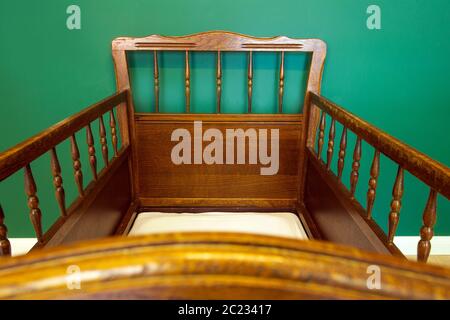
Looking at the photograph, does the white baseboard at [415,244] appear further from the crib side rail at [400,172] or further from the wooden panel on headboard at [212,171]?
the crib side rail at [400,172]

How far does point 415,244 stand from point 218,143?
1194 mm

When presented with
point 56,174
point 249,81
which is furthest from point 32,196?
point 249,81

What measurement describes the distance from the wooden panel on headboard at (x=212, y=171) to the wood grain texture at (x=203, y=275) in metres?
1.27

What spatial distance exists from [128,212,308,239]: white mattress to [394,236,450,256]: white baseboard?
0.87 metres

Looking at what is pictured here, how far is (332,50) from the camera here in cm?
171

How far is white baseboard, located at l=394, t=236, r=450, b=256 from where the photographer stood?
2033 millimetres

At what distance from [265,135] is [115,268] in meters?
1.32

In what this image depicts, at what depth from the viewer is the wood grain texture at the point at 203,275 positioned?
0.39 m

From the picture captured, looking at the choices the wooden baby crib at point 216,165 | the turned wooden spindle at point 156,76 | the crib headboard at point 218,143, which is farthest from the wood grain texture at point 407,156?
the turned wooden spindle at point 156,76

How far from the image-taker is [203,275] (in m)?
0.39

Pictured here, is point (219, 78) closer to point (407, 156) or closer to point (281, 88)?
point (281, 88)

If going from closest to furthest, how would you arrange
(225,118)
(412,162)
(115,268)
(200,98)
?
(115,268) < (412,162) < (225,118) < (200,98)

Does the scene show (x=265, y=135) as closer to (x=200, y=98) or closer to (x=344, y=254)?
(x=200, y=98)

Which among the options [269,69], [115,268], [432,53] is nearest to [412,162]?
[115,268]
